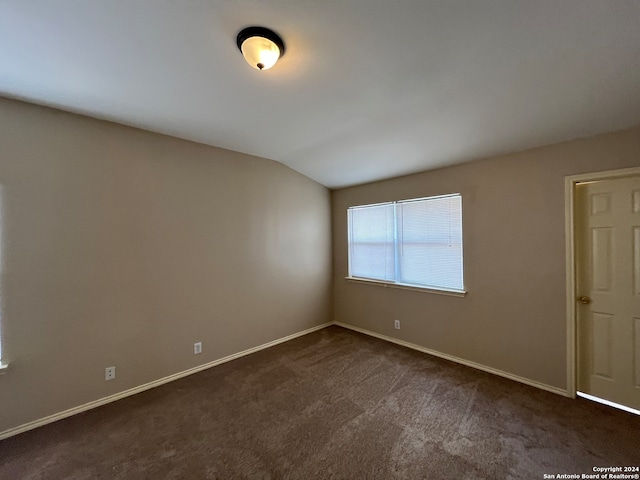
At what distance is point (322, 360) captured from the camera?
3.19 m

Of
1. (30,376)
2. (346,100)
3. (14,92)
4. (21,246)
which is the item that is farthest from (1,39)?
(30,376)

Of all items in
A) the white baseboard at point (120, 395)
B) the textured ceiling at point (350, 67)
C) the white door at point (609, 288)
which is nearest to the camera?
the textured ceiling at point (350, 67)

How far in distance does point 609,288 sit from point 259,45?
11.3ft

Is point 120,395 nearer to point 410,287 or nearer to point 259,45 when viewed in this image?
point 259,45


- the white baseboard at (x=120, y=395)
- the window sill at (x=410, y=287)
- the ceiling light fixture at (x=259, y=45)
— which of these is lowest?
the white baseboard at (x=120, y=395)

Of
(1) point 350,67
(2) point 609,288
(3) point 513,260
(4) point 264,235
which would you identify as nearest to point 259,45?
(1) point 350,67

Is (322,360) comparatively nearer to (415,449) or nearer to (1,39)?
(415,449)

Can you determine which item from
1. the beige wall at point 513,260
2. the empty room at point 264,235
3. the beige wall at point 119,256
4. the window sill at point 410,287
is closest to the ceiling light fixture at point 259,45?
the empty room at point 264,235

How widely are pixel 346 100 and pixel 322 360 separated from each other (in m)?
2.90

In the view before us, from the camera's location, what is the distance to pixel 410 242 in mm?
3580

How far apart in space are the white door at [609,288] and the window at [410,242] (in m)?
1.05

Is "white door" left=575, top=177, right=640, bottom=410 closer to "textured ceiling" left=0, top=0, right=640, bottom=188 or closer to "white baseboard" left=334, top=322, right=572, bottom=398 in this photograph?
"white baseboard" left=334, top=322, right=572, bottom=398

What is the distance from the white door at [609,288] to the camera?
215cm

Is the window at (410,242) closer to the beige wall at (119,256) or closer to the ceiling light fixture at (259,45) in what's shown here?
the beige wall at (119,256)
